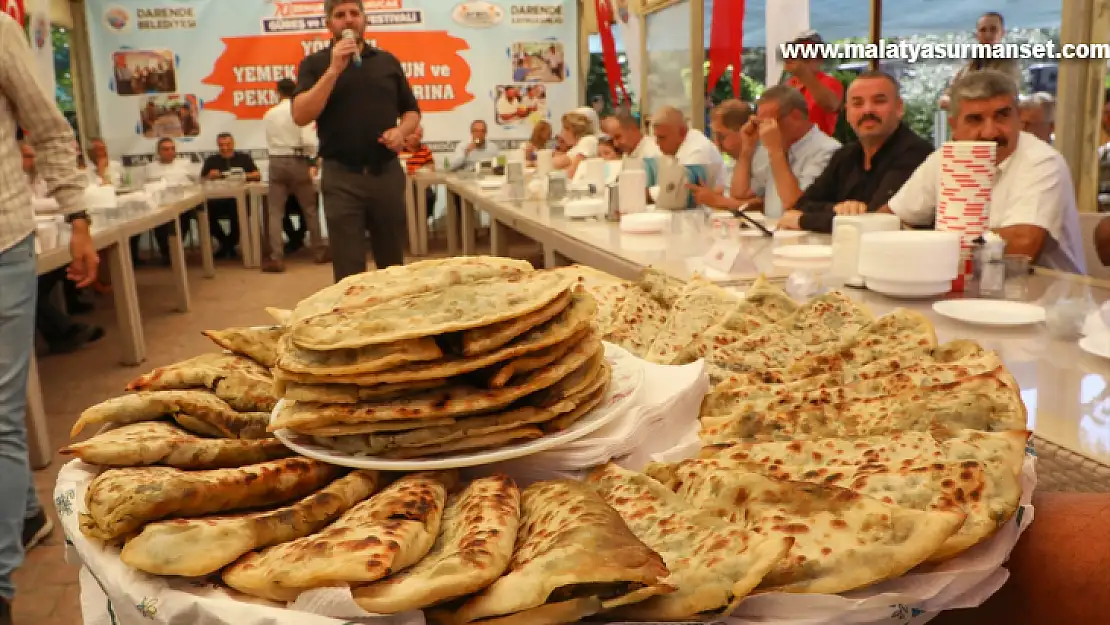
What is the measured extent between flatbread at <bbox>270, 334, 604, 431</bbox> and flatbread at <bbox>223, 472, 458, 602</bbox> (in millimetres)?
87

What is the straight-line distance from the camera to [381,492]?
87 centimetres

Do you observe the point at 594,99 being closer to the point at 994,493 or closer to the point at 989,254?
the point at 989,254

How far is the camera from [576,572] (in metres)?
0.67

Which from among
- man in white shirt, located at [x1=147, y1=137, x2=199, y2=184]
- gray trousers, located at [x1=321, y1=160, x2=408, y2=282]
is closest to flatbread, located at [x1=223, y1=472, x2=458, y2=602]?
gray trousers, located at [x1=321, y1=160, x2=408, y2=282]

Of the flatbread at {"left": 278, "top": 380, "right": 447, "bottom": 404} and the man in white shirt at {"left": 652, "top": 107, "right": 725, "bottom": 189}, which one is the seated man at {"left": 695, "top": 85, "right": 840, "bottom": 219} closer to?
the man in white shirt at {"left": 652, "top": 107, "right": 725, "bottom": 189}

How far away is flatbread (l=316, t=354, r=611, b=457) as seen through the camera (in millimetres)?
898

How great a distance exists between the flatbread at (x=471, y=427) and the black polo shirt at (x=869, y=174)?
279 cm

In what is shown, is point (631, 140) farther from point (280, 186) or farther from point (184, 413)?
point (184, 413)

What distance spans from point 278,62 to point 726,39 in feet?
19.0

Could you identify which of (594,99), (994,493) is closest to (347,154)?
(994,493)

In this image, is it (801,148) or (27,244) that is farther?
(801,148)

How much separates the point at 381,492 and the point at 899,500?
0.51 m

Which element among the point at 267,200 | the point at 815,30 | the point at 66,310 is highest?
the point at 815,30

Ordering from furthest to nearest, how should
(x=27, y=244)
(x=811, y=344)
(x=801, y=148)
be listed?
1. (x=801, y=148)
2. (x=27, y=244)
3. (x=811, y=344)
